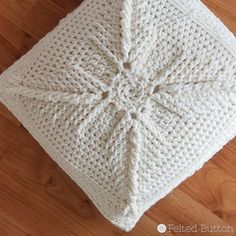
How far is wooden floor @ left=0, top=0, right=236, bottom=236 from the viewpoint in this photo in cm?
102

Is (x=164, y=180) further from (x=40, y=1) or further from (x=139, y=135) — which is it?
(x=40, y=1)

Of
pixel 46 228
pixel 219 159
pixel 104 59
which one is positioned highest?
pixel 104 59

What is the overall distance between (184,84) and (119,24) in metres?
0.16

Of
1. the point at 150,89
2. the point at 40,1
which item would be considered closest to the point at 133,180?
the point at 150,89

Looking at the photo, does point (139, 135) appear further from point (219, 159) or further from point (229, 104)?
point (219, 159)

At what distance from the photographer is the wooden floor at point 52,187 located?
1016mm

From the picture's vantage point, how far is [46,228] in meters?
1.03

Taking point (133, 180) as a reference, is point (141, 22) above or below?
above

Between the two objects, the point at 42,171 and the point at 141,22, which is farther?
the point at 42,171

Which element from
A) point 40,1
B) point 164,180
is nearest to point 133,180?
point 164,180

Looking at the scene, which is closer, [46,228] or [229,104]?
[229,104]

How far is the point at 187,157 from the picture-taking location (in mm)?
803

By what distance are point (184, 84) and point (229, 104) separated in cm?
9

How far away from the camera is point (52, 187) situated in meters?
1.03
